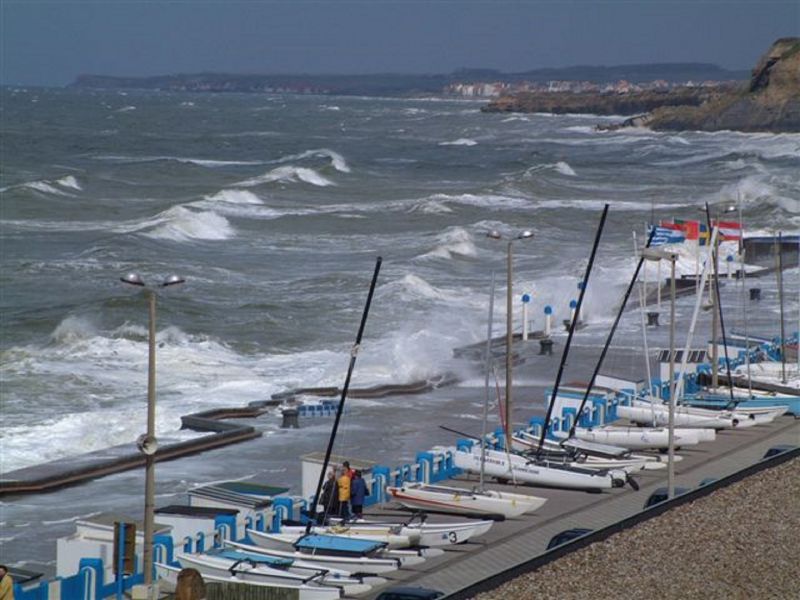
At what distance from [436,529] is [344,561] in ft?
5.15

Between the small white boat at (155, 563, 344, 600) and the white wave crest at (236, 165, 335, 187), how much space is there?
66629 mm

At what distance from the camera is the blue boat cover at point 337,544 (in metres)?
16.7

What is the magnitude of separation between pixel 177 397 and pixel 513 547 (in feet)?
42.2

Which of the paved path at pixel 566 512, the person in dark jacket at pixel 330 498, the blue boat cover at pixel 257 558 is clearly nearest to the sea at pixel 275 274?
the blue boat cover at pixel 257 558

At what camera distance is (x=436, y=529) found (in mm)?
17703

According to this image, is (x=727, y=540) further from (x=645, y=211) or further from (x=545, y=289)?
(x=645, y=211)

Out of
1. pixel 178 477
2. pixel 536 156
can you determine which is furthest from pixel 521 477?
pixel 536 156

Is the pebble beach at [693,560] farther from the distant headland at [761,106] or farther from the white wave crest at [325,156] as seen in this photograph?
the distant headland at [761,106]

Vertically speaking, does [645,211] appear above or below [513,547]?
above

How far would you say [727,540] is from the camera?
55.9 ft

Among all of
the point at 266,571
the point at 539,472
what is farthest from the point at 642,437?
the point at 266,571

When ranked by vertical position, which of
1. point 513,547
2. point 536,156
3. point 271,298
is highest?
point 536,156

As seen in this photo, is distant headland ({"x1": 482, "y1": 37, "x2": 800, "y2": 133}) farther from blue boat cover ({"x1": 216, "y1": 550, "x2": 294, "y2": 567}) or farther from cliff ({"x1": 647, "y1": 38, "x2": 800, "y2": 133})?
blue boat cover ({"x1": 216, "y1": 550, "x2": 294, "y2": 567})

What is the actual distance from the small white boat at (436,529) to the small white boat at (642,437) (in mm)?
5733
